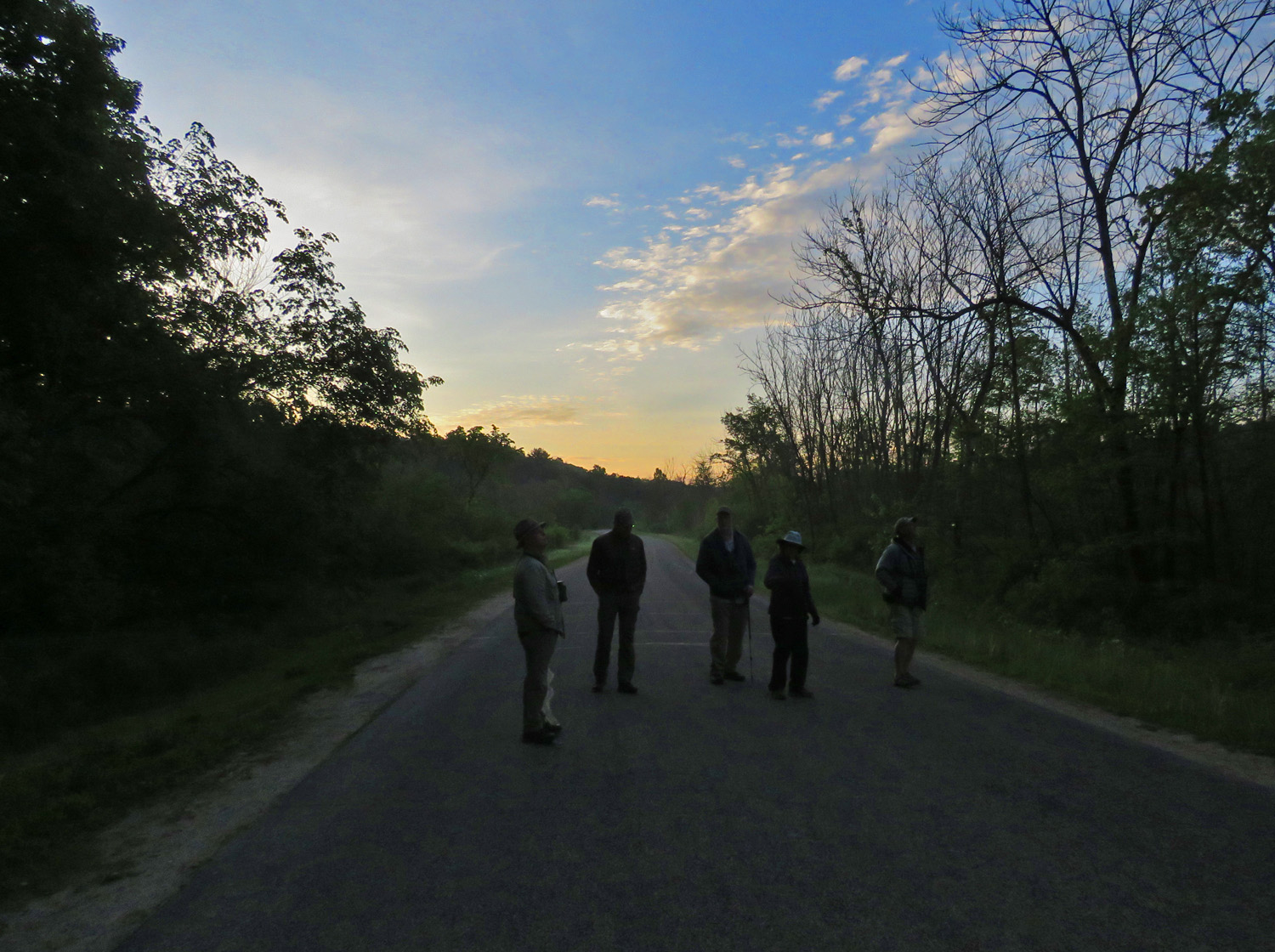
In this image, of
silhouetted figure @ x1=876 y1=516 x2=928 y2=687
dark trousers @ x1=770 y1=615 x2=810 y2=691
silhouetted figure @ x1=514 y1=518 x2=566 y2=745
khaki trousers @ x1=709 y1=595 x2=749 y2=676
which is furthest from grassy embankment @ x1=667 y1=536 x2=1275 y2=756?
silhouetted figure @ x1=514 y1=518 x2=566 y2=745

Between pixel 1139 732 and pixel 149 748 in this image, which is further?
pixel 149 748

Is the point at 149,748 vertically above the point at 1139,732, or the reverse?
the point at 1139,732

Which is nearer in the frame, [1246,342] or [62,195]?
[62,195]

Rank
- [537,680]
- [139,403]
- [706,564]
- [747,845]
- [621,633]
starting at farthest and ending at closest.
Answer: [139,403]
[706,564]
[621,633]
[537,680]
[747,845]

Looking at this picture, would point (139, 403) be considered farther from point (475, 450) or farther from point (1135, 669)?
point (475, 450)

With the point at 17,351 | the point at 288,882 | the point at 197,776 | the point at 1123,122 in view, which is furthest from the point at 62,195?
the point at 1123,122

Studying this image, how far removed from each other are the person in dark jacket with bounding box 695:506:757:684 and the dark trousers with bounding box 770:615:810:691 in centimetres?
67

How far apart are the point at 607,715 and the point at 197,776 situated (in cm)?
333

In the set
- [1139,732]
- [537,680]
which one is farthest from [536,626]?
[1139,732]

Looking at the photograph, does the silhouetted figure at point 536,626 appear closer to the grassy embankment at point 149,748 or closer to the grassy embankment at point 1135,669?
the grassy embankment at point 149,748

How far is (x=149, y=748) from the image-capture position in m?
7.16

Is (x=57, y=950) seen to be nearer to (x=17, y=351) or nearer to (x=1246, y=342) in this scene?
(x=17, y=351)

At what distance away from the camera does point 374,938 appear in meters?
3.52

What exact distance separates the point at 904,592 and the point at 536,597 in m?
4.20
